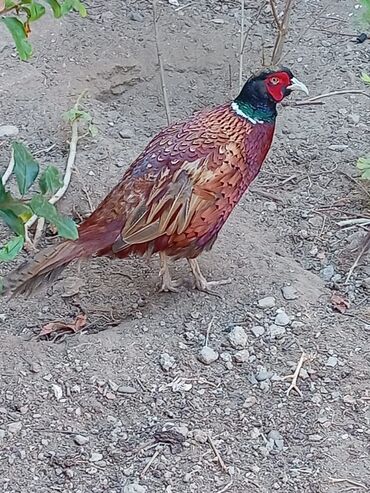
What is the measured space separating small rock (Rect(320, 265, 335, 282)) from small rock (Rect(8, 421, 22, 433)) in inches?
54.6

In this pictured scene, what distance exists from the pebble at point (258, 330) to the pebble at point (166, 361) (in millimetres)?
319

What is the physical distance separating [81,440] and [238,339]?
69cm

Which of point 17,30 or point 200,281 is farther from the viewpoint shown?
point 200,281

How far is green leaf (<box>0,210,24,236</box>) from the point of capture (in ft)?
6.58

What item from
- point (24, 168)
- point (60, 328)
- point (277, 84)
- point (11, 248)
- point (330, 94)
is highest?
point (24, 168)

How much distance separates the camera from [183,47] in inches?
209

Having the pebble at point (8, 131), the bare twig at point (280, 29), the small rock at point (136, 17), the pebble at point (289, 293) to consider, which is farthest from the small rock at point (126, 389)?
the small rock at point (136, 17)

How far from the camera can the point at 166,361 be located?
320 centimetres

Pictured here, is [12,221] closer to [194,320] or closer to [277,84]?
[194,320]

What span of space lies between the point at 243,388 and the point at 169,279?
2.24ft

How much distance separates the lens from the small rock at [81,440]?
2.88 metres

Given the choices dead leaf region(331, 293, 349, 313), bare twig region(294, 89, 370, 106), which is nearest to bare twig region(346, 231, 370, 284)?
dead leaf region(331, 293, 349, 313)

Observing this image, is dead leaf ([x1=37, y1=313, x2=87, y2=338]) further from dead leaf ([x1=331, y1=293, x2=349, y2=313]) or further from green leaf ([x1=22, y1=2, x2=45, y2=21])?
green leaf ([x1=22, y1=2, x2=45, y2=21])

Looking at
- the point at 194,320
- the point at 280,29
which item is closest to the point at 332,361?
the point at 194,320
